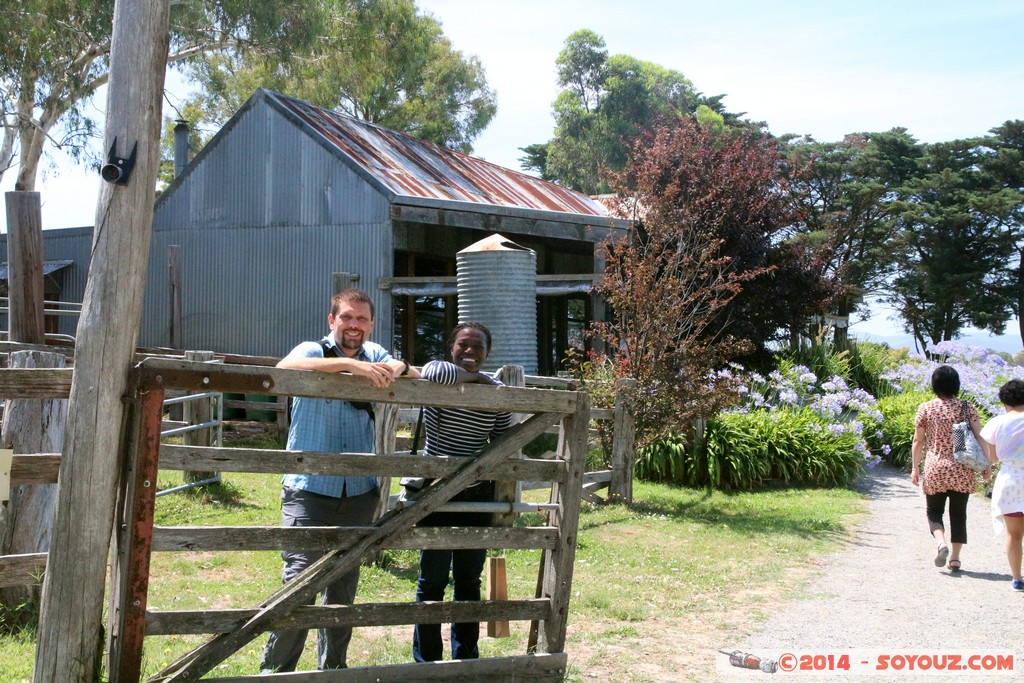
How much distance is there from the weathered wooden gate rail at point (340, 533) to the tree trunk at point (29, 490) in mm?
1712

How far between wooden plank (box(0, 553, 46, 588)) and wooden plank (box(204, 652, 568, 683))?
1566mm

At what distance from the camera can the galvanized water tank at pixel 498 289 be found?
467 inches

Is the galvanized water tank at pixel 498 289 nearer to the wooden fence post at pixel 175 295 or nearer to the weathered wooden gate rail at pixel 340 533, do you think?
the wooden fence post at pixel 175 295

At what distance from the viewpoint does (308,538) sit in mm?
3879

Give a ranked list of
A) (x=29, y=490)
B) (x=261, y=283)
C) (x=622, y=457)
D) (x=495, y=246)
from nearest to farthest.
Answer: (x=29, y=490), (x=622, y=457), (x=495, y=246), (x=261, y=283)

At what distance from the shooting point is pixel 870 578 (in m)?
7.52

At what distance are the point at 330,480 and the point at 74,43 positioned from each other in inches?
876

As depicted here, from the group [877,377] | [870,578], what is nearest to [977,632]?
[870,578]

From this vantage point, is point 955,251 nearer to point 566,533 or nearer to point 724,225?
point 724,225

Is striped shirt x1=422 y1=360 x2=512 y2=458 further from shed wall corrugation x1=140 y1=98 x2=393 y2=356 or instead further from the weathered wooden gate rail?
shed wall corrugation x1=140 y1=98 x2=393 y2=356

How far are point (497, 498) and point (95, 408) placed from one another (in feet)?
6.29

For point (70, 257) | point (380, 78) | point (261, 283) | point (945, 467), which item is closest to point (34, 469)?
point (945, 467)

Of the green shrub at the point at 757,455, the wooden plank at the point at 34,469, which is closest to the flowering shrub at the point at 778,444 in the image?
the green shrub at the point at 757,455

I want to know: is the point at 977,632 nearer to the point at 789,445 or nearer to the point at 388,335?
the point at 789,445
